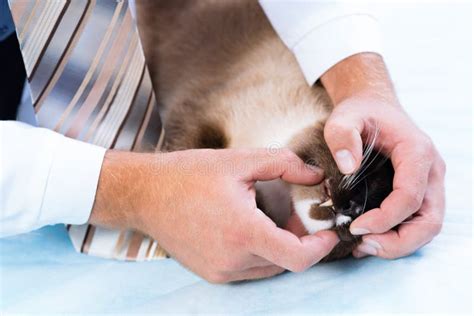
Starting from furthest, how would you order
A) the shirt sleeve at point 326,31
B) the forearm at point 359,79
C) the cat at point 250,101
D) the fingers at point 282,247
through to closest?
1. the shirt sleeve at point 326,31
2. the forearm at point 359,79
3. the cat at point 250,101
4. the fingers at point 282,247

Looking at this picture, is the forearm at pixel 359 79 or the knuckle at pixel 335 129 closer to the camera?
the knuckle at pixel 335 129

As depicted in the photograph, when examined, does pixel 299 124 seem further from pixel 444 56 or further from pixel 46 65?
pixel 444 56

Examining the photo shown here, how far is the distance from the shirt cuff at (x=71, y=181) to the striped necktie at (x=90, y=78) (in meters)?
0.10

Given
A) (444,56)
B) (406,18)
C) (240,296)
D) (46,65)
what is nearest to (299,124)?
(240,296)

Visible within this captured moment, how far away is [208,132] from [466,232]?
0.55m

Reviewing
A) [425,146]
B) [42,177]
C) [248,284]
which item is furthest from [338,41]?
[42,177]

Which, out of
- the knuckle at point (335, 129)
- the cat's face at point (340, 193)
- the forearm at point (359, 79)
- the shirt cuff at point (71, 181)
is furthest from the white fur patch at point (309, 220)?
the shirt cuff at point (71, 181)

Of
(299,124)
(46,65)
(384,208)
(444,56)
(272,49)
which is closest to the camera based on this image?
(384,208)

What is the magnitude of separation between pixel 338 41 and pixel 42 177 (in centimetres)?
66

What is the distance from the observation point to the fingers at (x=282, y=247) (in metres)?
0.89

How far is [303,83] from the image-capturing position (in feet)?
4.35

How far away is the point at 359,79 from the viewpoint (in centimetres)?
119

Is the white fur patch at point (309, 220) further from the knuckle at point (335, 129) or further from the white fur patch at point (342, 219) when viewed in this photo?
the knuckle at point (335, 129)

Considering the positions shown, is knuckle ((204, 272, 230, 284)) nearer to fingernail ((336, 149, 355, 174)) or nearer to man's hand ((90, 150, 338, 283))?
man's hand ((90, 150, 338, 283))
